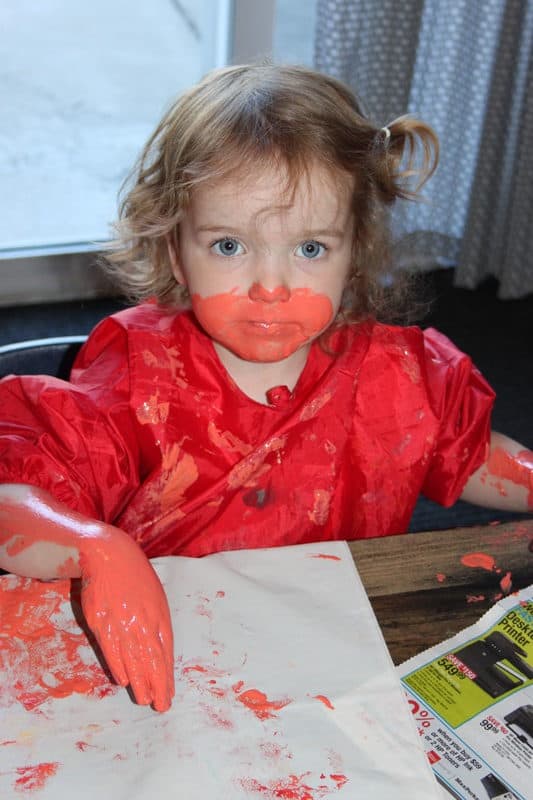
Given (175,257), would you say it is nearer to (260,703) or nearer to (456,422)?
(456,422)

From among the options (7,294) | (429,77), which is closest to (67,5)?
(7,294)

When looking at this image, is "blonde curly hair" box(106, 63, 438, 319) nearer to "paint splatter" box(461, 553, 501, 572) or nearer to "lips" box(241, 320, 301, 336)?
"lips" box(241, 320, 301, 336)

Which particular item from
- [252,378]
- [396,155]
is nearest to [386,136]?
[396,155]

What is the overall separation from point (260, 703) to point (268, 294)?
385mm

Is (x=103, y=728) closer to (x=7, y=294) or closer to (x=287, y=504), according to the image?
(x=287, y=504)

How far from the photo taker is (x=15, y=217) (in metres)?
2.43

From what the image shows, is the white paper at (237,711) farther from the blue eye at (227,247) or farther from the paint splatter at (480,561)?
the blue eye at (227,247)

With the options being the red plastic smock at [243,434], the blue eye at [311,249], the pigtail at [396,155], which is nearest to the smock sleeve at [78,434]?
the red plastic smock at [243,434]

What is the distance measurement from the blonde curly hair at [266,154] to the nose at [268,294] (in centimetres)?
10

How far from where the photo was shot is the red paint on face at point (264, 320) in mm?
945

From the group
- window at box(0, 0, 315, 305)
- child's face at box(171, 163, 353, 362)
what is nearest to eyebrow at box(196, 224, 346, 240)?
child's face at box(171, 163, 353, 362)

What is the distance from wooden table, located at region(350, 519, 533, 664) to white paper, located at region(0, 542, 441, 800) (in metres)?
0.02

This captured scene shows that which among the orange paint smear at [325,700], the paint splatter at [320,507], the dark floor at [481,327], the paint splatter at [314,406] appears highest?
the paint splatter at [314,406]

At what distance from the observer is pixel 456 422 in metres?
1.09
